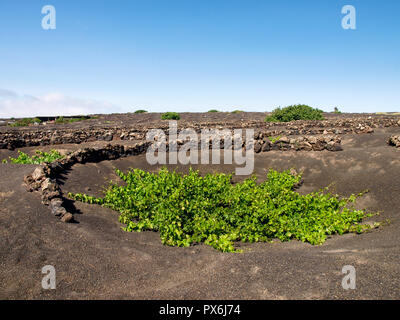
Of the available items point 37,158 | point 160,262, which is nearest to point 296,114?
point 37,158

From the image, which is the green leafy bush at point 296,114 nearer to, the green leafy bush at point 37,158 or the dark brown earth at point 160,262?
the green leafy bush at point 37,158

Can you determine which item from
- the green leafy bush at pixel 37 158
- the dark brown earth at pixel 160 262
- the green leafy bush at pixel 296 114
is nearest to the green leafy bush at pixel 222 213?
the dark brown earth at pixel 160 262

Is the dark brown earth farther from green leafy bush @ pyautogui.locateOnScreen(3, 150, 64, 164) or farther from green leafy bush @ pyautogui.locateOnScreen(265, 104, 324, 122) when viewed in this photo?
green leafy bush @ pyautogui.locateOnScreen(265, 104, 324, 122)

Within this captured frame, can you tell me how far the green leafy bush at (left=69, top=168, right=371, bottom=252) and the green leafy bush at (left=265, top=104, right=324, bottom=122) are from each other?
78.5 ft

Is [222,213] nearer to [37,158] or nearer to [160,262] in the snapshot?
[160,262]

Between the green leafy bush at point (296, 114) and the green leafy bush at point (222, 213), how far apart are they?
23932 millimetres

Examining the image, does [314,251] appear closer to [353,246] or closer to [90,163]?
[353,246]

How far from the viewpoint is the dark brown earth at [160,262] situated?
14.9ft

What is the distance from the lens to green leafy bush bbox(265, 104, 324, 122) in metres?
32.8

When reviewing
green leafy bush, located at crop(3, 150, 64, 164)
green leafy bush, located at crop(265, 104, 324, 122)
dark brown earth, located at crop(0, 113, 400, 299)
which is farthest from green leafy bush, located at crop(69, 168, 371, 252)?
green leafy bush, located at crop(265, 104, 324, 122)

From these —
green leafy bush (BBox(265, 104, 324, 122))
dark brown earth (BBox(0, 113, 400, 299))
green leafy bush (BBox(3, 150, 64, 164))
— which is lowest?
dark brown earth (BBox(0, 113, 400, 299))

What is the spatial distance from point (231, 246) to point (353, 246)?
262 cm

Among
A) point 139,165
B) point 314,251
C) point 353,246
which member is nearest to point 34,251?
point 314,251
